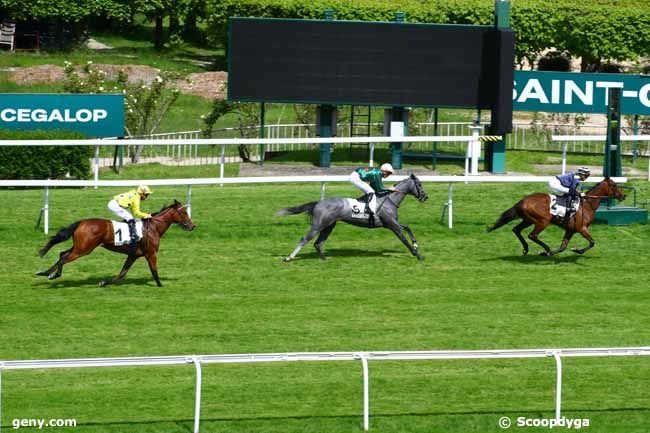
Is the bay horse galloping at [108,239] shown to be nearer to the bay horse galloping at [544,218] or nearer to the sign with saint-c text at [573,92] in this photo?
the bay horse galloping at [544,218]

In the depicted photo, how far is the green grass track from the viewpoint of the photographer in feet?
45.0

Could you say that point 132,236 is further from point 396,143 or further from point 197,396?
point 396,143

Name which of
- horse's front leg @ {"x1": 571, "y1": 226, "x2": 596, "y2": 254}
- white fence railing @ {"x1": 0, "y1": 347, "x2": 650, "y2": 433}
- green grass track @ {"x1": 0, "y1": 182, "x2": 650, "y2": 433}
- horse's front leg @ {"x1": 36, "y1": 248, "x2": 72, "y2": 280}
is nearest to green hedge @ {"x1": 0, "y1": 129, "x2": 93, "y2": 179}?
green grass track @ {"x1": 0, "y1": 182, "x2": 650, "y2": 433}

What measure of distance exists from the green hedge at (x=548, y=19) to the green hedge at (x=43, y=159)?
14.8 m

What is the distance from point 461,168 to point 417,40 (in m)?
2.84

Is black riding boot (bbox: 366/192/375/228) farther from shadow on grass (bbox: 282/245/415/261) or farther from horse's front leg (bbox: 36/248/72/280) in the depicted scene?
horse's front leg (bbox: 36/248/72/280)

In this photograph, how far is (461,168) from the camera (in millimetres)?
28172

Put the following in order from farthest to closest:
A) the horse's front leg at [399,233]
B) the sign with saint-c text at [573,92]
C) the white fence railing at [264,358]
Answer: the sign with saint-c text at [573,92] < the horse's front leg at [399,233] < the white fence railing at [264,358]

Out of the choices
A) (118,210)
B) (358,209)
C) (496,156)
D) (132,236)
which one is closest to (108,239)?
(132,236)

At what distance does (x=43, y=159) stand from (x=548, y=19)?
Result: 17819 millimetres

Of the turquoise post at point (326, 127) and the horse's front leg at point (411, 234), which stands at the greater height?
the turquoise post at point (326, 127)

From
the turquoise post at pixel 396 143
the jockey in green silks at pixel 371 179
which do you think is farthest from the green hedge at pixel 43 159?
the jockey in green silks at pixel 371 179

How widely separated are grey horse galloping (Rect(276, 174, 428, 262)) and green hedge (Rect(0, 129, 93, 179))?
6.21 metres

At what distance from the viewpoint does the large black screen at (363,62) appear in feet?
86.6
